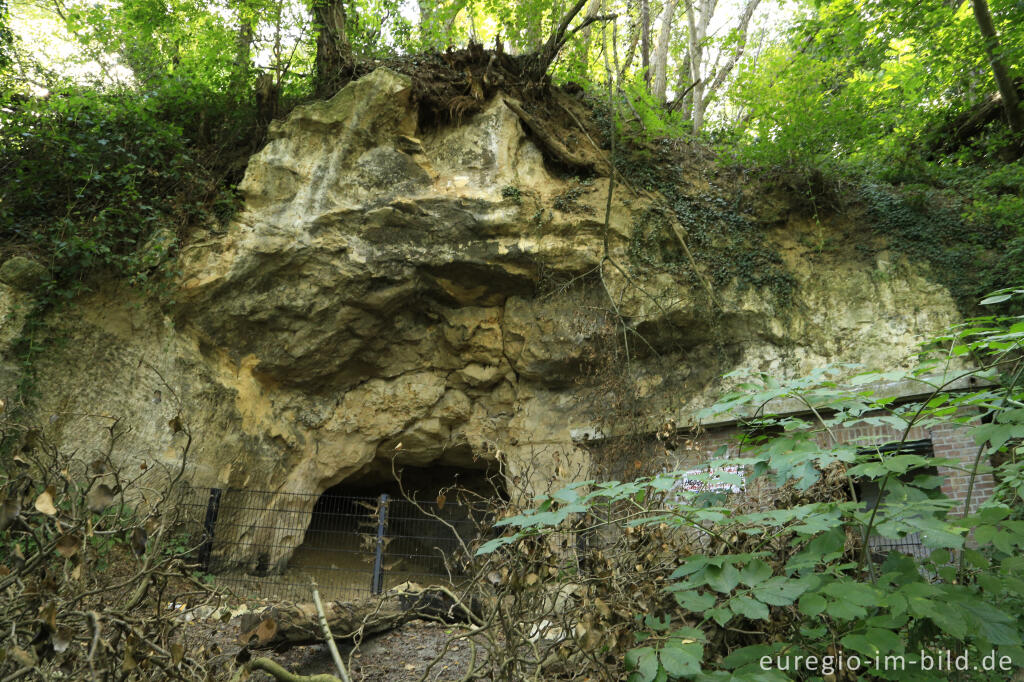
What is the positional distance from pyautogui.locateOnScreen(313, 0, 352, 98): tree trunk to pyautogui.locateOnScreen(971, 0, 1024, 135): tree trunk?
7803 millimetres

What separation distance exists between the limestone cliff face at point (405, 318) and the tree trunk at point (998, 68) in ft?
7.17

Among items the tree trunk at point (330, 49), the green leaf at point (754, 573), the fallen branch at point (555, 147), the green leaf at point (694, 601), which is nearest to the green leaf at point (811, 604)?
the green leaf at point (754, 573)

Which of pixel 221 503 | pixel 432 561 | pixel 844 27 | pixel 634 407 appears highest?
pixel 844 27

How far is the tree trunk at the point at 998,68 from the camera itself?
22.9 feet

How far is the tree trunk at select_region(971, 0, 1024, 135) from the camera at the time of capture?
6977 mm

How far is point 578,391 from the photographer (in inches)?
347

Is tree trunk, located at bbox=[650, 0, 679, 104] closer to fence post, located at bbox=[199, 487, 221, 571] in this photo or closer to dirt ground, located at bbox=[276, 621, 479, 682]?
fence post, located at bbox=[199, 487, 221, 571]

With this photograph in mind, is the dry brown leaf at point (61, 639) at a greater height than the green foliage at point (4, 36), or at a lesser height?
lesser

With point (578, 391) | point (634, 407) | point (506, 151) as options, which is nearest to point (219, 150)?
point (506, 151)

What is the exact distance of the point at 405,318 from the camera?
28.8 feet

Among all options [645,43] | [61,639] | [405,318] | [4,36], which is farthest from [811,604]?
Answer: [645,43]

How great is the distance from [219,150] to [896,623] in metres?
9.43

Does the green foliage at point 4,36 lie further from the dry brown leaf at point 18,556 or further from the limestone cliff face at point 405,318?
the dry brown leaf at point 18,556

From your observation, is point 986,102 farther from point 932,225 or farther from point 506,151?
point 506,151
